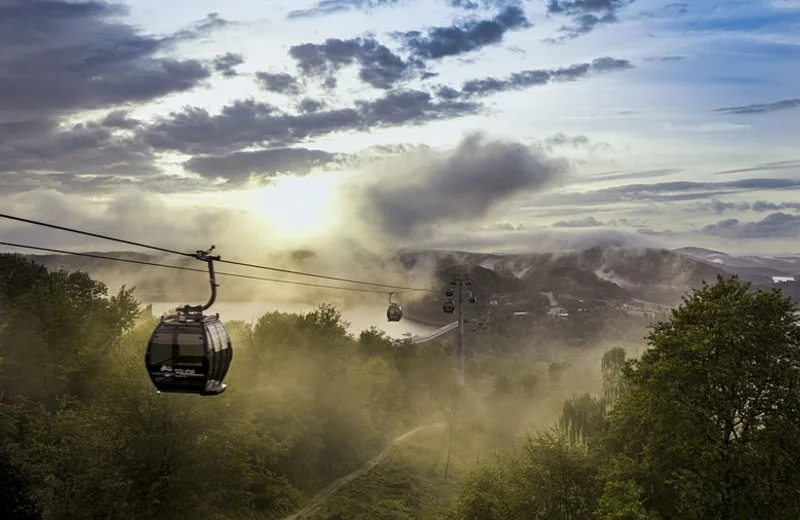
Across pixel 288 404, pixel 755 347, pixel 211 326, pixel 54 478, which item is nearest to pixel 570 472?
pixel 755 347

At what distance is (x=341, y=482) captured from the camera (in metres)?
68.6

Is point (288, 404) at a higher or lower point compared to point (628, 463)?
lower

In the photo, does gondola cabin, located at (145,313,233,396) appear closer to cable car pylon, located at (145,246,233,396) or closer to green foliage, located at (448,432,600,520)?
cable car pylon, located at (145,246,233,396)

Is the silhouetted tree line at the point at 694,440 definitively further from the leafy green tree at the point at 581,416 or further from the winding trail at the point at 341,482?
the leafy green tree at the point at 581,416

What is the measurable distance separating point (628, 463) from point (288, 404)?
44.0 meters

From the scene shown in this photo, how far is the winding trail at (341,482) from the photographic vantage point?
56.2 meters

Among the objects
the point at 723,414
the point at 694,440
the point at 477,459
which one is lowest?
the point at 477,459

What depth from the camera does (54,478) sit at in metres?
33.4

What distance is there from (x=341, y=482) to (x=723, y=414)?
4782 cm

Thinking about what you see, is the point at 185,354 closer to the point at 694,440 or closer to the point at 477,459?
the point at 694,440

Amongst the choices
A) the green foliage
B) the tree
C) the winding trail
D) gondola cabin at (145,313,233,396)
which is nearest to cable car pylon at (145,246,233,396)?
gondola cabin at (145,313,233,396)

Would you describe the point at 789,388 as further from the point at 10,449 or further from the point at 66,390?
the point at 66,390

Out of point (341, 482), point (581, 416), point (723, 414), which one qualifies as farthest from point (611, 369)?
point (723, 414)

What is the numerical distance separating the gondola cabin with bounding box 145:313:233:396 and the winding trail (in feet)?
124
